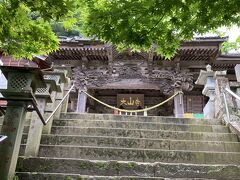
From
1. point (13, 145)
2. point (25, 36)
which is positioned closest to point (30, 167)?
point (13, 145)

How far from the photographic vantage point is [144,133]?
6336mm

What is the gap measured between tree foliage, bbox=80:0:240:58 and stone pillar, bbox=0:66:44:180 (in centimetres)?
110

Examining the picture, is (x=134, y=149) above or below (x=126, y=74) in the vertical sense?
below

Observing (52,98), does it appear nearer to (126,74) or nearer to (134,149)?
(134,149)

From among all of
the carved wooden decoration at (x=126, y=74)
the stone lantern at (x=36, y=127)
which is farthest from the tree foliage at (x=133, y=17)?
the carved wooden decoration at (x=126, y=74)

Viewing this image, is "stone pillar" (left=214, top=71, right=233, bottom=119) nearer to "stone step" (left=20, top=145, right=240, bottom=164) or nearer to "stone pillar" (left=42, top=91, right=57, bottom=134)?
"stone step" (left=20, top=145, right=240, bottom=164)

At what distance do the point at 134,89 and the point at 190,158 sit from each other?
974 centimetres

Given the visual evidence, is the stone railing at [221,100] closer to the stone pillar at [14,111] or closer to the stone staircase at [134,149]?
the stone staircase at [134,149]

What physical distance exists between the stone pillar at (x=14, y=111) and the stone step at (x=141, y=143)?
197 centimetres

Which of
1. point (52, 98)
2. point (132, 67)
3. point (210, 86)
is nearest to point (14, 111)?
point (52, 98)

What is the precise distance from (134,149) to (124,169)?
2.80 ft

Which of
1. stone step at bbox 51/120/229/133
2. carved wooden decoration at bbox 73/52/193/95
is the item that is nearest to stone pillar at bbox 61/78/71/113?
stone step at bbox 51/120/229/133

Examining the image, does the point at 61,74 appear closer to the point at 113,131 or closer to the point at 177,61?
the point at 113,131

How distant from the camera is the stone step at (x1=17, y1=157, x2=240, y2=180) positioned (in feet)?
14.9
